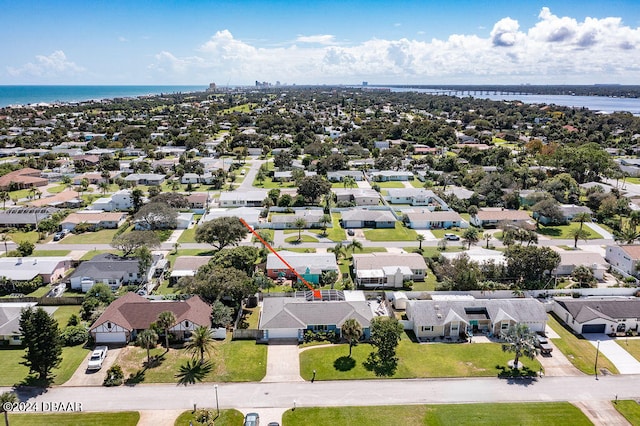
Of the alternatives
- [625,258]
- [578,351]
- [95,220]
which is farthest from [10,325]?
[625,258]

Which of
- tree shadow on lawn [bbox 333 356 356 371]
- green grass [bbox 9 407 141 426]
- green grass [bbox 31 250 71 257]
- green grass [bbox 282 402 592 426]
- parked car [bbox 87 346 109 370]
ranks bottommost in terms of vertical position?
green grass [bbox 282 402 592 426]

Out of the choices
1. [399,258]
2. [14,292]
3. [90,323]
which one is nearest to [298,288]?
[399,258]

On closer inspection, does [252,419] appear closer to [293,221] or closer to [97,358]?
[97,358]

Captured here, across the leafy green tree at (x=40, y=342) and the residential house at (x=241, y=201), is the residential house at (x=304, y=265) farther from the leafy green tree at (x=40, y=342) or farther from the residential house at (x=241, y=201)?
the residential house at (x=241, y=201)

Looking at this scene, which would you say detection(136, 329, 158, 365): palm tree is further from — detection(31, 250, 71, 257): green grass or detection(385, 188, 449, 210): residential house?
detection(385, 188, 449, 210): residential house

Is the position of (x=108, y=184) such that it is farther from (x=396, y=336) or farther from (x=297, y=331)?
(x=396, y=336)

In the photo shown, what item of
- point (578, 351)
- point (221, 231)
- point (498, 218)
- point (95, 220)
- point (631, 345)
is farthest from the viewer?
point (498, 218)

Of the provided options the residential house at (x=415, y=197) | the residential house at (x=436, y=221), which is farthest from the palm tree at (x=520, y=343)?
the residential house at (x=415, y=197)

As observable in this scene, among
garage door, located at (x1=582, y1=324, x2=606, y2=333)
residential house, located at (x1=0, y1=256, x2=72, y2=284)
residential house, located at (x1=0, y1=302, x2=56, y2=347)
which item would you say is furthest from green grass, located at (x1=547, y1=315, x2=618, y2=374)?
residential house, located at (x1=0, y1=256, x2=72, y2=284)
